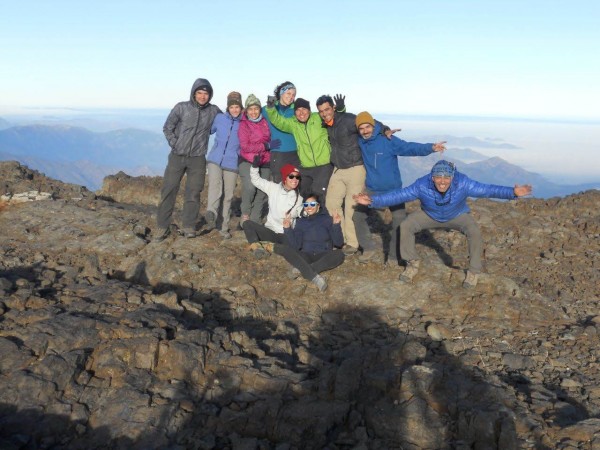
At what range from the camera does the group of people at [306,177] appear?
970 cm

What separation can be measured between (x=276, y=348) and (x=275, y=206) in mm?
3896

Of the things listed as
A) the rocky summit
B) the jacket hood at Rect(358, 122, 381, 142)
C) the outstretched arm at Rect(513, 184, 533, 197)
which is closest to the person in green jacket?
the jacket hood at Rect(358, 122, 381, 142)

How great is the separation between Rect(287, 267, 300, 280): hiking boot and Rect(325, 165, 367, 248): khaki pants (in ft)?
4.46

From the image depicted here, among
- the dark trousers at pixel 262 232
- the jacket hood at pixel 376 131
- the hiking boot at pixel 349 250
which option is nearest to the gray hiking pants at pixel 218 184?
the dark trousers at pixel 262 232

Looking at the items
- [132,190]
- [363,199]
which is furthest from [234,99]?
[132,190]

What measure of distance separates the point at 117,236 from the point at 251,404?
7437 mm

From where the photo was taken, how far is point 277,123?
10.6m

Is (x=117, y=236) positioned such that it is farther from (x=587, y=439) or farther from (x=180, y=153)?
(x=587, y=439)

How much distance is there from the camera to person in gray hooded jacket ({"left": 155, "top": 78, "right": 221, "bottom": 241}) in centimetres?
1063

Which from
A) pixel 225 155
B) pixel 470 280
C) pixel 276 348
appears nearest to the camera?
pixel 276 348

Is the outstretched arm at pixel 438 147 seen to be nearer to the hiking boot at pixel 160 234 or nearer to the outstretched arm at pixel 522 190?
the outstretched arm at pixel 522 190

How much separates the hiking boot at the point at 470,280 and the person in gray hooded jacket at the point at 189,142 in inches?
244

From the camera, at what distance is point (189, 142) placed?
35.5 feet

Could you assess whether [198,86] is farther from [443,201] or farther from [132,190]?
[132,190]
